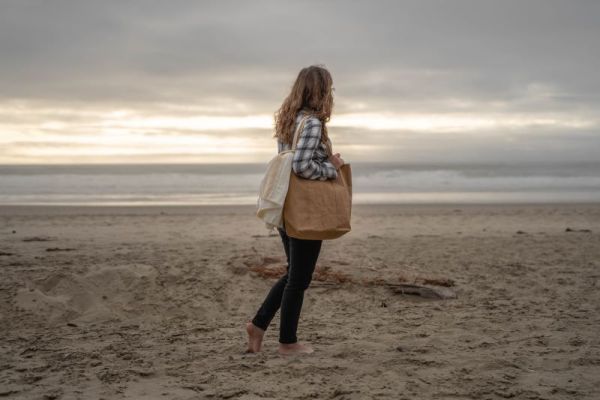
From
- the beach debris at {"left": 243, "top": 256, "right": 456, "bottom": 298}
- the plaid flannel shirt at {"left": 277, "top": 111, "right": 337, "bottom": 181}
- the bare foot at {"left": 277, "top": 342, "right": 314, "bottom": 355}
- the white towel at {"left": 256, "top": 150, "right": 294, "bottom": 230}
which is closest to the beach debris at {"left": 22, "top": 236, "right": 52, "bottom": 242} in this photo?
the beach debris at {"left": 243, "top": 256, "right": 456, "bottom": 298}

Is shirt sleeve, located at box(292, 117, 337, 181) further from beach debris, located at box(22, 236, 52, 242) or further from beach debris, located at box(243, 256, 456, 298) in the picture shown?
beach debris, located at box(22, 236, 52, 242)

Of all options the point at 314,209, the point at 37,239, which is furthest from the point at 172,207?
the point at 314,209

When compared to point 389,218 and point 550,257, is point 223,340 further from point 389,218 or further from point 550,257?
point 389,218

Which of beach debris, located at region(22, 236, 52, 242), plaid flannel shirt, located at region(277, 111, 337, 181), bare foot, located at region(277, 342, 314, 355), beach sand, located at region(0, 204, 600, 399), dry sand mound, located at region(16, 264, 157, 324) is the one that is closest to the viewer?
beach sand, located at region(0, 204, 600, 399)

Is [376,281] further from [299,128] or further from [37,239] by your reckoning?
[37,239]

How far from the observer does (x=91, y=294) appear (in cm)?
560

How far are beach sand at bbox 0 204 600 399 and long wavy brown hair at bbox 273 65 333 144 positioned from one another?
153cm

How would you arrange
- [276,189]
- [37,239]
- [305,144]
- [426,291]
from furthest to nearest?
[37,239] < [426,291] < [276,189] < [305,144]

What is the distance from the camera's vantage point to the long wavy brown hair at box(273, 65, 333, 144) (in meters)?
3.64

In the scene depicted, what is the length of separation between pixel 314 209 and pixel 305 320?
1.76 meters

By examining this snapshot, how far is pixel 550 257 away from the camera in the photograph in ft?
24.8

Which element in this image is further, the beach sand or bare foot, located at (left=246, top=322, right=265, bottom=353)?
bare foot, located at (left=246, top=322, right=265, bottom=353)

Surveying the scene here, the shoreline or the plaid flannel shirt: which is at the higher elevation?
the plaid flannel shirt

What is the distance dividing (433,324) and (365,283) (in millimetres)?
1283
